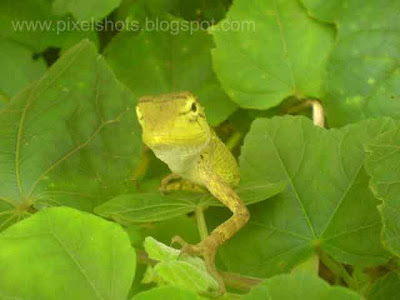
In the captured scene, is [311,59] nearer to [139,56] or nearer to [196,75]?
[196,75]

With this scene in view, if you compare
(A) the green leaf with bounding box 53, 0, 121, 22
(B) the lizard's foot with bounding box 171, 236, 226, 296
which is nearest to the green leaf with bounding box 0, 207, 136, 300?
(B) the lizard's foot with bounding box 171, 236, 226, 296

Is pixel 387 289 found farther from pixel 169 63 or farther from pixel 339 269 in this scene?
pixel 169 63

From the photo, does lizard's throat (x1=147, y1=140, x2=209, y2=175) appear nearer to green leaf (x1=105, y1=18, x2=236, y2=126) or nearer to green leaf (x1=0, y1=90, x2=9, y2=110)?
green leaf (x1=105, y1=18, x2=236, y2=126)

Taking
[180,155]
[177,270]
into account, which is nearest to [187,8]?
[180,155]

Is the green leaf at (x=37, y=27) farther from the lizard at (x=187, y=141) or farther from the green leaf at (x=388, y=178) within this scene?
the green leaf at (x=388, y=178)

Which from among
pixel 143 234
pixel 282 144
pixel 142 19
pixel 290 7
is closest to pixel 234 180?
pixel 282 144
